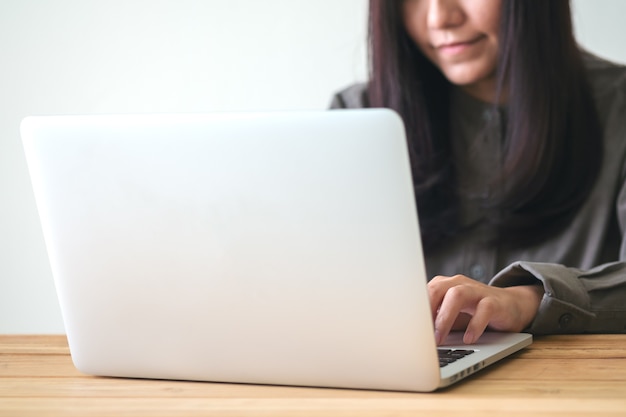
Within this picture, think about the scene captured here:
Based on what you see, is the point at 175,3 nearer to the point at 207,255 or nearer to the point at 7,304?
the point at 7,304

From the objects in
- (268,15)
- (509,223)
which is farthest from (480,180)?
(268,15)

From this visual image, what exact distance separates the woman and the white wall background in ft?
3.59

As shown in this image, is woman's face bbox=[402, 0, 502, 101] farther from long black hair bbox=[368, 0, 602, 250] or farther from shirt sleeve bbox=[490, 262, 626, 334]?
shirt sleeve bbox=[490, 262, 626, 334]

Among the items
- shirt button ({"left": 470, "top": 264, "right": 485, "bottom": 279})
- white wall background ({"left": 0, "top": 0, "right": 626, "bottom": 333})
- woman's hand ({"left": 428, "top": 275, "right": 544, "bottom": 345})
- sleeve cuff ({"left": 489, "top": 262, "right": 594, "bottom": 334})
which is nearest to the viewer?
A: woman's hand ({"left": 428, "top": 275, "right": 544, "bottom": 345})

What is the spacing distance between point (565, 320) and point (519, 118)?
21.0 inches

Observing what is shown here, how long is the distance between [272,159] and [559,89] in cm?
99

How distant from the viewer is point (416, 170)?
1692 mm

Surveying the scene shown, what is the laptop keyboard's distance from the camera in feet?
2.72

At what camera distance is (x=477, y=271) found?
1.66 meters

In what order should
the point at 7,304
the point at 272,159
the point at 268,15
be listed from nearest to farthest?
1. the point at 272,159
2. the point at 268,15
3. the point at 7,304

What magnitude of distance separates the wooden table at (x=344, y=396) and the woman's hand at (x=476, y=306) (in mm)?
64

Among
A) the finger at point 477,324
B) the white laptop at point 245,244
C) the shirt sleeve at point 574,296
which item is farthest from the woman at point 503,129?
the white laptop at point 245,244

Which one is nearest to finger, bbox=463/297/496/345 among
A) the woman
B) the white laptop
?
the white laptop

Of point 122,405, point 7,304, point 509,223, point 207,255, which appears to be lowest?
point 7,304
